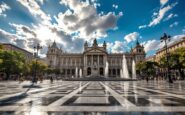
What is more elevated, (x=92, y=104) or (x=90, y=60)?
(x=90, y=60)

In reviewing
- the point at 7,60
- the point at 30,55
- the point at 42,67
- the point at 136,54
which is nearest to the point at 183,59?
the point at 7,60

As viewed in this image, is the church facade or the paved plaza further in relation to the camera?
the church facade

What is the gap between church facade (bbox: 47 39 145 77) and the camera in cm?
12662

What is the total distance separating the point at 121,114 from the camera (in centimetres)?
660

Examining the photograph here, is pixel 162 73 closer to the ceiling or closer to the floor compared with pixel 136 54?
closer to the floor

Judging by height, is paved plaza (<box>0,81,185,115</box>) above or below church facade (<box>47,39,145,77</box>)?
below

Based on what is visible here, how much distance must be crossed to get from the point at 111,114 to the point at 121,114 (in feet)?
1.40

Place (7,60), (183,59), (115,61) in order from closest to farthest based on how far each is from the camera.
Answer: (183,59)
(7,60)
(115,61)

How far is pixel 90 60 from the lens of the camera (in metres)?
128

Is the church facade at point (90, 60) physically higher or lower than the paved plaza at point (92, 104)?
higher

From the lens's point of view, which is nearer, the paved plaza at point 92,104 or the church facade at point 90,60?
the paved plaza at point 92,104

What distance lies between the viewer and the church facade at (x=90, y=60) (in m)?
127

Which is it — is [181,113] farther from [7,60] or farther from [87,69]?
[87,69]

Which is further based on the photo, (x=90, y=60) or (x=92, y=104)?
(x=90, y=60)
